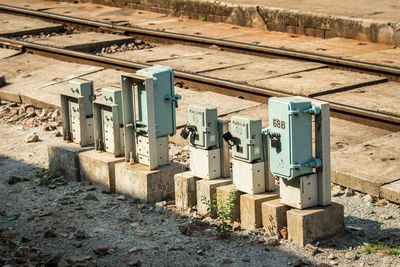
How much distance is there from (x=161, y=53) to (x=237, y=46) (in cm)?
127

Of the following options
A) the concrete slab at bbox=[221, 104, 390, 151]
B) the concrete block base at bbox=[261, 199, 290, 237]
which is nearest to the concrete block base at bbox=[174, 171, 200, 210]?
the concrete block base at bbox=[261, 199, 290, 237]

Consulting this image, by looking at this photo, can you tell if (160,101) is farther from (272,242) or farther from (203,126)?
(272,242)

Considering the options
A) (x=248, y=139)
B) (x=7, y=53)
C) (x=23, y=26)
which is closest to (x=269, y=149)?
(x=248, y=139)

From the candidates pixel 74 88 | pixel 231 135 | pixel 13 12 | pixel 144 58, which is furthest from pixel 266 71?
pixel 13 12

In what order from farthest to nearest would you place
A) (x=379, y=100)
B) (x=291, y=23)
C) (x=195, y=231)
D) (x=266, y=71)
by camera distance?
1. (x=291, y=23)
2. (x=266, y=71)
3. (x=379, y=100)
4. (x=195, y=231)

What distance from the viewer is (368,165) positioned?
8367 mm

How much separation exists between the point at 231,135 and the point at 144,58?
6.65 metres

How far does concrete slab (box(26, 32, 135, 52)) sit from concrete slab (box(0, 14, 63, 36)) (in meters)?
0.46

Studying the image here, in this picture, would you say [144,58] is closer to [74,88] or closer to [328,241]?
[74,88]

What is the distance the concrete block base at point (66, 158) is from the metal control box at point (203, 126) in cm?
157

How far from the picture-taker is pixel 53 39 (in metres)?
15.9

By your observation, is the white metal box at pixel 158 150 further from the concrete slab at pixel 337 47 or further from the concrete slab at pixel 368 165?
the concrete slab at pixel 337 47

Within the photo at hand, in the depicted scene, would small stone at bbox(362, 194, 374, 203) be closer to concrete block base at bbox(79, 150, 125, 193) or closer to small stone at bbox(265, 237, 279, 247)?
small stone at bbox(265, 237, 279, 247)

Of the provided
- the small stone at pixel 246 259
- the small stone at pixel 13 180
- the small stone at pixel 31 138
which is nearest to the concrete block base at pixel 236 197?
the small stone at pixel 246 259
